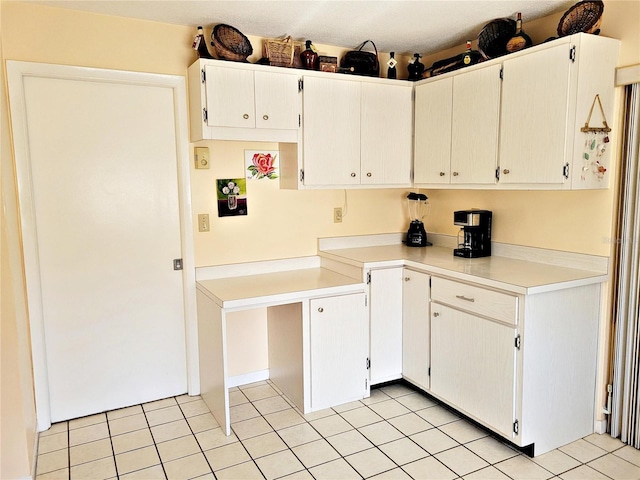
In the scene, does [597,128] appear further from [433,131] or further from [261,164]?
[261,164]

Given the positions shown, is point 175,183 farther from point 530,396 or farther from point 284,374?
point 530,396

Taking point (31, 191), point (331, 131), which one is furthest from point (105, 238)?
point (331, 131)

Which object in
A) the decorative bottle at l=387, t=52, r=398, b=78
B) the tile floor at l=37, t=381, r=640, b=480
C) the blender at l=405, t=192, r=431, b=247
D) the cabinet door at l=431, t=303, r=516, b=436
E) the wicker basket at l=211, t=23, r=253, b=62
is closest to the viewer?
the tile floor at l=37, t=381, r=640, b=480

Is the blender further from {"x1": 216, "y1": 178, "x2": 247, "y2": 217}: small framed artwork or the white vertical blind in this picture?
the white vertical blind

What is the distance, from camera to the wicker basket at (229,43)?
2.86 meters

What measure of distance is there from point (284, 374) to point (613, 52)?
274cm

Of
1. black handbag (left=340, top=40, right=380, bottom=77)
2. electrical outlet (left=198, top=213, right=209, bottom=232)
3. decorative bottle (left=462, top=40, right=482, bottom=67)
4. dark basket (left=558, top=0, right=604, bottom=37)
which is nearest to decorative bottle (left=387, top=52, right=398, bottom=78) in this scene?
black handbag (left=340, top=40, right=380, bottom=77)

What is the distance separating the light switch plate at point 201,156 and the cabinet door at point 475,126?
166 centimetres

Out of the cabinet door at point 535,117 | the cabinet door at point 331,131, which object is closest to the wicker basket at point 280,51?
the cabinet door at point 331,131

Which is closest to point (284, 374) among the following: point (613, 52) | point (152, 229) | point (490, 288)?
point (152, 229)

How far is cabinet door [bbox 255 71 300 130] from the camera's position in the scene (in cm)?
294

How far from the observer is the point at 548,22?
2.82 meters

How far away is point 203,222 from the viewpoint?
3.17 m

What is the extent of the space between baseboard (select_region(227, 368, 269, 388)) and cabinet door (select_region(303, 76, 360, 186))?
1466 millimetres
